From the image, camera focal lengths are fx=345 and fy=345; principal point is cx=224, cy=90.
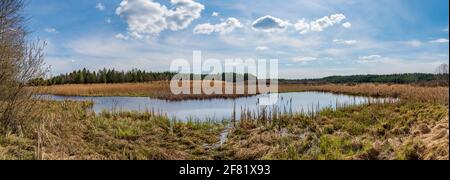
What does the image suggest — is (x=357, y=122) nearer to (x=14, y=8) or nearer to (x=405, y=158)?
(x=405, y=158)

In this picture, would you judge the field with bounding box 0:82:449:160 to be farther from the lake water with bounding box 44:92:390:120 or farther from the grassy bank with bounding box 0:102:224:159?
the lake water with bounding box 44:92:390:120

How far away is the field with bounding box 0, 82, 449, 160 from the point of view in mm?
5938

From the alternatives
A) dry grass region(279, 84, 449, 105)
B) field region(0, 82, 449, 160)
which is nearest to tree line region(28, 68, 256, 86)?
dry grass region(279, 84, 449, 105)

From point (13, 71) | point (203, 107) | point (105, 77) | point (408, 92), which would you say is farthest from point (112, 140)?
point (105, 77)

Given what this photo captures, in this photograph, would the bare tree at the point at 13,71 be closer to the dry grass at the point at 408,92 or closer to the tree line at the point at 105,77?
the dry grass at the point at 408,92

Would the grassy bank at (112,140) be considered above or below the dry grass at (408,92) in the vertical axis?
below

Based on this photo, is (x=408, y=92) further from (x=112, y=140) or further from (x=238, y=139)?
(x=112, y=140)

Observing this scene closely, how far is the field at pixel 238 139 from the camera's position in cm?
594

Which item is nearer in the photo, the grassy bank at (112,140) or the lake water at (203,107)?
the grassy bank at (112,140)

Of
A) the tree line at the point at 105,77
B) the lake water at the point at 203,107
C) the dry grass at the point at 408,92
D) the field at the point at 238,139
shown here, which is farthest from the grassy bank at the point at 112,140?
the tree line at the point at 105,77

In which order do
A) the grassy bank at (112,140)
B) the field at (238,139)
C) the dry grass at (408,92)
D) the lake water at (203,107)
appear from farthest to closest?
the dry grass at (408,92) → the lake water at (203,107) → the grassy bank at (112,140) → the field at (238,139)

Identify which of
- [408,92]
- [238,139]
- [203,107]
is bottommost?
[238,139]

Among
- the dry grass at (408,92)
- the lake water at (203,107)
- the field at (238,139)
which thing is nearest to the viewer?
the field at (238,139)

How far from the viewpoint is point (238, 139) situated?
9172 mm
